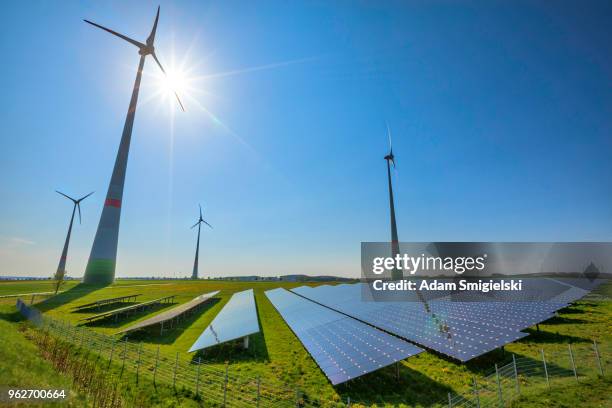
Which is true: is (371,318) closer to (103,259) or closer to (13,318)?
(13,318)

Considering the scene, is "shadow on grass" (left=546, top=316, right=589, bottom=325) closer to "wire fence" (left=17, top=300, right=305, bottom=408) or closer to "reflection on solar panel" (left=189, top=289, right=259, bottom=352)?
"wire fence" (left=17, top=300, right=305, bottom=408)

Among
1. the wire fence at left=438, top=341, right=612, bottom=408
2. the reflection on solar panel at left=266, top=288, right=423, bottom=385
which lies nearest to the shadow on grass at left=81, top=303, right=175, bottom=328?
the reflection on solar panel at left=266, top=288, right=423, bottom=385

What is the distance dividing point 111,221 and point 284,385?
8241 cm

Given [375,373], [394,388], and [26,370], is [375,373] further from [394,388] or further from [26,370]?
[26,370]

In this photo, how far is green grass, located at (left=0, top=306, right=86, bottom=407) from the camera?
1395 cm

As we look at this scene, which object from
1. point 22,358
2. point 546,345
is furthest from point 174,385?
point 546,345

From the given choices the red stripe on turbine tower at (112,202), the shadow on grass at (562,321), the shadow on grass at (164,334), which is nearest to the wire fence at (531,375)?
the shadow on grass at (562,321)

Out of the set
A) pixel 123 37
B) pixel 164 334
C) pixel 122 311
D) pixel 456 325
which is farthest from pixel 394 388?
pixel 123 37

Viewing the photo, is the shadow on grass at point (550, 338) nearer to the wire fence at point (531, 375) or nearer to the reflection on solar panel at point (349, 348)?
the wire fence at point (531, 375)

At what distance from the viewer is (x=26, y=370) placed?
16.6m

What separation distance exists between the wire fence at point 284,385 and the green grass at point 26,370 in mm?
2870

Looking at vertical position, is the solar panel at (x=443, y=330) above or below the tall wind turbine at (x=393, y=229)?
below

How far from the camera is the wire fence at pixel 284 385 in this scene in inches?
515

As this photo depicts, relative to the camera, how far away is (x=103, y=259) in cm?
7394
